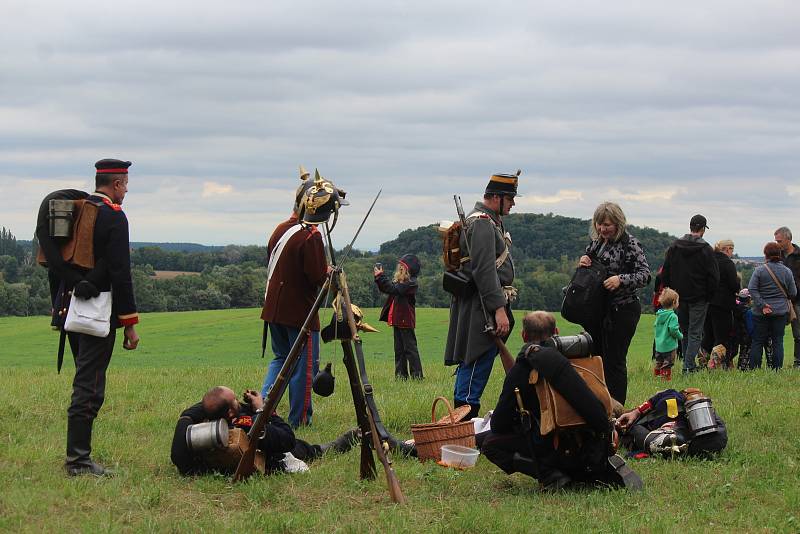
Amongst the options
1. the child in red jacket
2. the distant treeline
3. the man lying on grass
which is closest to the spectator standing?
the child in red jacket

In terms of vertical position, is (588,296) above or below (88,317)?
above

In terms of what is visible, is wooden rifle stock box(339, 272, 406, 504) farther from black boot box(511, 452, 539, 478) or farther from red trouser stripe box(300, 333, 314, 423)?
red trouser stripe box(300, 333, 314, 423)

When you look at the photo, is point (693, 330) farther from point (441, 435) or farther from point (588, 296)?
point (441, 435)

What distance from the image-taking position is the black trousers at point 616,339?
9.58 meters

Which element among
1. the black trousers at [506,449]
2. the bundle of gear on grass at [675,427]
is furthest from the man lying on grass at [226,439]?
the bundle of gear on grass at [675,427]

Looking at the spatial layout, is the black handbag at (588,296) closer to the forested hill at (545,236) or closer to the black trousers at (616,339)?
the black trousers at (616,339)

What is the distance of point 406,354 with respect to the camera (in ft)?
50.5

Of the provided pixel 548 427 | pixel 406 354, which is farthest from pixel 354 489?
pixel 406 354

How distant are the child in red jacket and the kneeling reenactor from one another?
7.73 metres

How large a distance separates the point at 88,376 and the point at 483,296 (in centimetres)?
366

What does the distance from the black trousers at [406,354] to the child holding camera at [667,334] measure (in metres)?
3.71

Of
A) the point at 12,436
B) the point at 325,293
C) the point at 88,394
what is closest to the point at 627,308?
the point at 325,293

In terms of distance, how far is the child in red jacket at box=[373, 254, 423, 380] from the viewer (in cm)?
1538

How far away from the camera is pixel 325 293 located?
24.8ft
